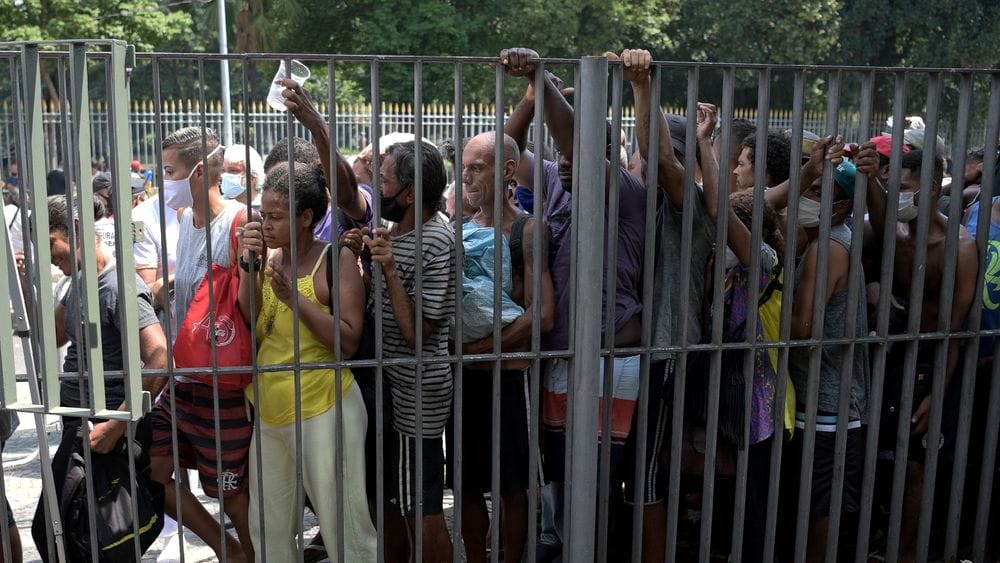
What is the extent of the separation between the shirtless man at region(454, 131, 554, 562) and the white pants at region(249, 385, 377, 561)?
0.44m

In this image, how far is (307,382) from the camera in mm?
3566

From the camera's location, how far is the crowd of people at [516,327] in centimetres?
345

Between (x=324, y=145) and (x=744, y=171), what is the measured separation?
1779 millimetres

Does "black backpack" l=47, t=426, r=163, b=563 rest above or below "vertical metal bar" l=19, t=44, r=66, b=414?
below

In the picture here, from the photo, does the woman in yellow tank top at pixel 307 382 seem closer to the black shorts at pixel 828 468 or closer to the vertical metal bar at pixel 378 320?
the vertical metal bar at pixel 378 320

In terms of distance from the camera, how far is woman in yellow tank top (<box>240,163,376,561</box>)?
3451mm

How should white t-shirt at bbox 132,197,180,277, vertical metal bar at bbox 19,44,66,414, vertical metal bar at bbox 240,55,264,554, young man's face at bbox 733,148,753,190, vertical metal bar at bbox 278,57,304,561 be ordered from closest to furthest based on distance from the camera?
vertical metal bar at bbox 19,44,66,414
vertical metal bar at bbox 240,55,264,554
vertical metal bar at bbox 278,57,304,561
young man's face at bbox 733,148,753,190
white t-shirt at bbox 132,197,180,277

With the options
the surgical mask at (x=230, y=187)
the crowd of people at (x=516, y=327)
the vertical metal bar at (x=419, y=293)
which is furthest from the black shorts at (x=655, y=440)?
the surgical mask at (x=230, y=187)

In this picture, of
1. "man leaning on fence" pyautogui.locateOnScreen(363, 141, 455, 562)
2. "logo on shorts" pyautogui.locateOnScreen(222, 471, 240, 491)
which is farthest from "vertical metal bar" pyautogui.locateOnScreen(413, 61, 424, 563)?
"logo on shorts" pyautogui.locateOnScreen(222, 471, 240, 491)

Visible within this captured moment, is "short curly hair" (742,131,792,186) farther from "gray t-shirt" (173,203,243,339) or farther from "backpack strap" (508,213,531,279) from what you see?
"gray t-shirt" (173,203,243,339)

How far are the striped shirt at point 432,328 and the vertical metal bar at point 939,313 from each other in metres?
1.72

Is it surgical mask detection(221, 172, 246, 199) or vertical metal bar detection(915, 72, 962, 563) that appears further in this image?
surgical mask detection(221, 172, 246, 199)

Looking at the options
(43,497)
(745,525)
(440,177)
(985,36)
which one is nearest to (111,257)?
(43,497)

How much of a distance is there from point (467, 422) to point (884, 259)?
1.63 meters
